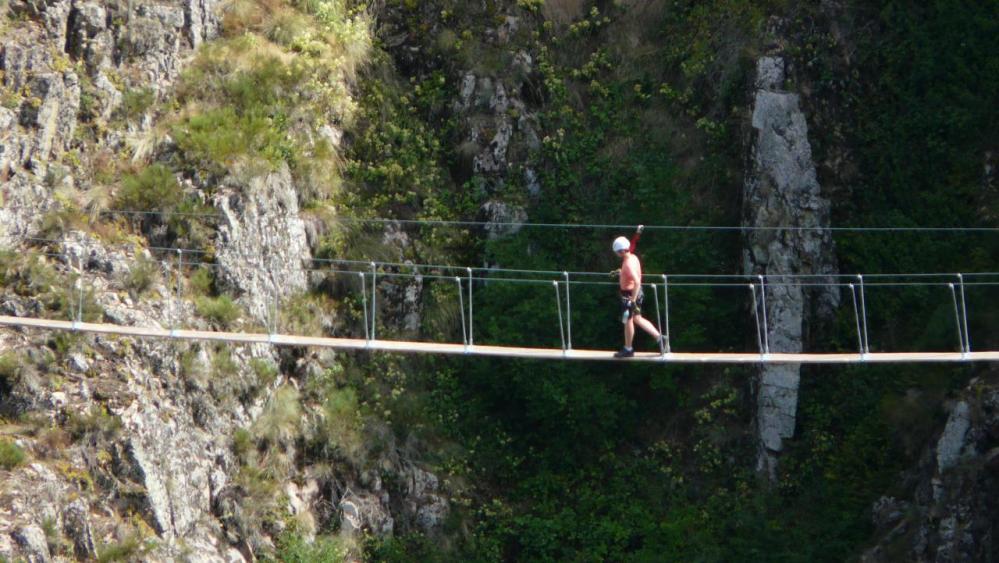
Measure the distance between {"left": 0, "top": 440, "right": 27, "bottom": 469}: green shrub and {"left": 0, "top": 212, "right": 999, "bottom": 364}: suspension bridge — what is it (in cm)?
110

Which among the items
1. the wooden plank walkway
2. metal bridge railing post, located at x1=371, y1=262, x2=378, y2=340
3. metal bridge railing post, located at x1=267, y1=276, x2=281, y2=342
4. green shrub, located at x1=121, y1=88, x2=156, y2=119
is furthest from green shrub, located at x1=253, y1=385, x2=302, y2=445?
green shrub, located at x1=121, y1=88, x2=156, y2=119

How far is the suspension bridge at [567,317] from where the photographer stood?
1525 centimetres

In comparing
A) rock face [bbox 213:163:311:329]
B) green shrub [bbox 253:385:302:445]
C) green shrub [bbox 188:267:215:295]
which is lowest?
green shrub [bbox 253:385:302:445]

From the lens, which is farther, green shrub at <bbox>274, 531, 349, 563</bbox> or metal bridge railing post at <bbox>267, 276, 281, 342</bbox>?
metal bridge railing post at <bbox>267, 276, 281, 342</bbox>

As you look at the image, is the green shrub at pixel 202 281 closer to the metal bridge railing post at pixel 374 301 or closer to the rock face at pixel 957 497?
the metal bridge railing post at pixel 374 301

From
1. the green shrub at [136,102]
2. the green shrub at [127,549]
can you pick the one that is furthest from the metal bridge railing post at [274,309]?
the green shrub at [127,549]

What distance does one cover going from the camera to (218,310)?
17.8 metres

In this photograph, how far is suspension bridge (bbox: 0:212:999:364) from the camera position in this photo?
1525 centimetres

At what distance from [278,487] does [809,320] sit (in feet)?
19.6

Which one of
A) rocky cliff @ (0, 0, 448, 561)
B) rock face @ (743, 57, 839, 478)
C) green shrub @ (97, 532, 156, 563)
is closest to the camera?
green shrub @ (97, 532, 156, 563)

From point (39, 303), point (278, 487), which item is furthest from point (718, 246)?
point (39, 303)

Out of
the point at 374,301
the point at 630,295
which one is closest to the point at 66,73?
the point at 374,301

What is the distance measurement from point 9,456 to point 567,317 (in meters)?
5.91

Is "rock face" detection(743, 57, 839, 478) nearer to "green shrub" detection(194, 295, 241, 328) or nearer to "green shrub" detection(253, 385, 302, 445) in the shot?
"green shrub" detection(253, 385, 302, 445)
